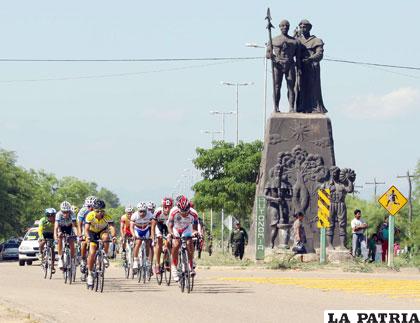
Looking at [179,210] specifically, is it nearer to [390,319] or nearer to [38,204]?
[390,319]

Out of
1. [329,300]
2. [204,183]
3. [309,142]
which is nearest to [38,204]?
[204,183]

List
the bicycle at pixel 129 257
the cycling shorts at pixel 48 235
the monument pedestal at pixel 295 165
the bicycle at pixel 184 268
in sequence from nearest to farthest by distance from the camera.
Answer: the bicycle at pixel 184 268, the bicycle at pixel 129 257, the cycling shorts at pixel 48 235, the monument pedestal at pixel 295 165

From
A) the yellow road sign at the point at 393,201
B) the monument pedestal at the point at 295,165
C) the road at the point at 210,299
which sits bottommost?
the road at the point at 210,299

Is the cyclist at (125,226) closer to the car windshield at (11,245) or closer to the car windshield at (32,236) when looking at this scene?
the car windshield at (32,236)

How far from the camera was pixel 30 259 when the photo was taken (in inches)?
2014

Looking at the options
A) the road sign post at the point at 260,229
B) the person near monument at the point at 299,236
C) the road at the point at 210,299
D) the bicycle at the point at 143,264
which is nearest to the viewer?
the road at the point at 210,299

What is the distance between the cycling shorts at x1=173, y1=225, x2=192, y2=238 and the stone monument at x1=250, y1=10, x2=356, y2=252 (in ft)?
56.1

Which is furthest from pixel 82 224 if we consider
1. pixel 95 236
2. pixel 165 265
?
pixel 95 236

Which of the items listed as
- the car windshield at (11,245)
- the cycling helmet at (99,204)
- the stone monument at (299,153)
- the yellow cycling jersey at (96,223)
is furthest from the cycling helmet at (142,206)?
the car windshield at (11,245)

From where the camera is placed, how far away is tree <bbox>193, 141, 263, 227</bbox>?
2854 inches

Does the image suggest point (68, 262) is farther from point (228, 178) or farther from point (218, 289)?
point (228, 178)

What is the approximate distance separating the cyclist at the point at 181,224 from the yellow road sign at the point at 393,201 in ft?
47.4

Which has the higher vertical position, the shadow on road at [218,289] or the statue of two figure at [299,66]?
the statue of two figure at [299,66]

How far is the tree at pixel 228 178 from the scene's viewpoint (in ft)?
238
